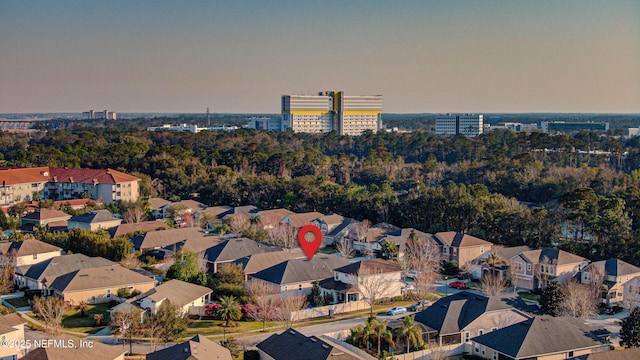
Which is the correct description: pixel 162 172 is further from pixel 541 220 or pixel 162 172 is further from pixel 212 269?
pixel 541 220

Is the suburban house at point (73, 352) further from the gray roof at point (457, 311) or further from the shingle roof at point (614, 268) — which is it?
the shingle roof at point (614, 268)

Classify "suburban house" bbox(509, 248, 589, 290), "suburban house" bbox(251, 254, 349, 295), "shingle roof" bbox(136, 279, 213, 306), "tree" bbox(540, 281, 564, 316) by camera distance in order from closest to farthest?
"shingle roof" bbox(136, 279, 213, 306) → "tree" bbox(540, 281, 564, 316) → "suburban house" bbox(251, 254, 349, 295) → "suburban house" bbox(509, 248, 589, 290)

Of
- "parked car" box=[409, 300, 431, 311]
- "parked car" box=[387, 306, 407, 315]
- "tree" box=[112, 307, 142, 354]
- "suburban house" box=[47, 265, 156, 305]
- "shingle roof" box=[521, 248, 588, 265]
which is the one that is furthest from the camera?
"shingle roof" box=[521, 248, 588, 265]

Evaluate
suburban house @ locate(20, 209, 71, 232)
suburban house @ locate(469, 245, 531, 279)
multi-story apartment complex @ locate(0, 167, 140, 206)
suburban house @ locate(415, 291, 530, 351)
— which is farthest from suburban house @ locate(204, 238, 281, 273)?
multi-story apartment complex @ locate(0, 167, 140, 206)

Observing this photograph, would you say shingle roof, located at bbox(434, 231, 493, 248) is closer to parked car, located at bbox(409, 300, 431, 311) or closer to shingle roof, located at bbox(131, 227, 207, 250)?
parked car, located at bbox(409, 300, 431, 311)

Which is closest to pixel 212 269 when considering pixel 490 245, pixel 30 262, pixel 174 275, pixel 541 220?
pixel 174 275

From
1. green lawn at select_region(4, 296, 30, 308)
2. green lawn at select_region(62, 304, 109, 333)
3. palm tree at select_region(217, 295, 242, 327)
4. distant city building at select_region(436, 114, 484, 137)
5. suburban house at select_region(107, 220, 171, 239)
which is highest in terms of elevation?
distant city building at select_region(436, 114, 484, 137)

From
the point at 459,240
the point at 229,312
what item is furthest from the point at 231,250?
the point at 459,240

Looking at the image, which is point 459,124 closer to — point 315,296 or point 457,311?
point 315,296
